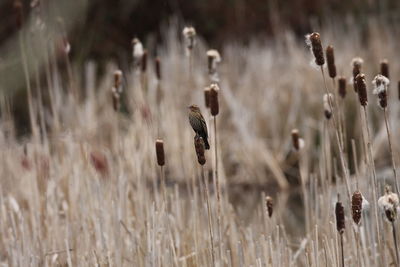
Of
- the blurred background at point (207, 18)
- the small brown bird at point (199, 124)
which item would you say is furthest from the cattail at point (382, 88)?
the blurred background at point (207, 18)

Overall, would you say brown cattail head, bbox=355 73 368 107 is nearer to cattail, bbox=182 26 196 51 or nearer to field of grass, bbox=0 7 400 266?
field of grass, bbox=0 7 400 266

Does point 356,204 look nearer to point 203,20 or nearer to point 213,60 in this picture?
point 213,60

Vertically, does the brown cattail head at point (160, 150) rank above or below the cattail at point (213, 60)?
below

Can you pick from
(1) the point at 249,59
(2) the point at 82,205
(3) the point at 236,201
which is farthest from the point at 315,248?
(1) the point at 249,59

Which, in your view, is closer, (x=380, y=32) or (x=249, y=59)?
(x=249, y=59)

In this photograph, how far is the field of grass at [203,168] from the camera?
6.10ft

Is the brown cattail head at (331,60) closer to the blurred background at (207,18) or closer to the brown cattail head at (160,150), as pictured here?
the brown cattail head at (160,150)

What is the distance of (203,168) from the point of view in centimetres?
157

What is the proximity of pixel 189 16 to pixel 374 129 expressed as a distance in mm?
4408

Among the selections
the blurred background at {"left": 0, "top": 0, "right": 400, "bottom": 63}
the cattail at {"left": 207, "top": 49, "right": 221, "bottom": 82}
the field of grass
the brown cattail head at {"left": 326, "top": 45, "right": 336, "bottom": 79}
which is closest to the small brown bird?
the field of grass

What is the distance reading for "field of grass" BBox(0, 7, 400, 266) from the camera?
1860 mm

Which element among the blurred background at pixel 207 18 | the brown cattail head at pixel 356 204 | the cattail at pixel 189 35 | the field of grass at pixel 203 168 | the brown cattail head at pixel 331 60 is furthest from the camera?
the blurred background at pixel 207 18

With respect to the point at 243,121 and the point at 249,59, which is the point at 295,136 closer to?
the point at 243,121

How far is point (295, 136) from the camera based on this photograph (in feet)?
7.09
